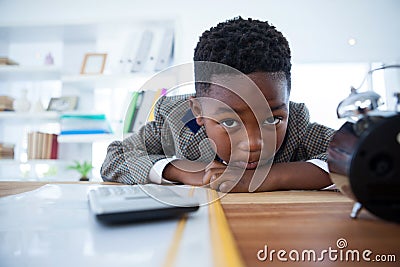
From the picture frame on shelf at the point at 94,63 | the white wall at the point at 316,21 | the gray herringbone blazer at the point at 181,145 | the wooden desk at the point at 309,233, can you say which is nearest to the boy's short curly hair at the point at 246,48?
the gray herringbone blazer at the point at 181,145

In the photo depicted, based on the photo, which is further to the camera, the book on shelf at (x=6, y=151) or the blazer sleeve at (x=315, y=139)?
the book on shelf at (x=6, y=151)

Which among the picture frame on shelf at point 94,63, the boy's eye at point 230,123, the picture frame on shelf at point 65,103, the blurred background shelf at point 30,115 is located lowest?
the boy's eye at point 230,123

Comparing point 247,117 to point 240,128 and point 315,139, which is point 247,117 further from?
point 315,139

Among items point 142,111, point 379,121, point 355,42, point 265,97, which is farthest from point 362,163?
A: point 355,42

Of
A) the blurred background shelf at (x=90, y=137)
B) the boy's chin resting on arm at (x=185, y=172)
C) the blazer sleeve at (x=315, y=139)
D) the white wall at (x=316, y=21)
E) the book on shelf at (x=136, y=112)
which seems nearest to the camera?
the boy's chin resting on arm at (x=185, y=172)

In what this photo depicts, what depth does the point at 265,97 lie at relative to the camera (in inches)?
19.3

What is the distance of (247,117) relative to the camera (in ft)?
A: 1.55

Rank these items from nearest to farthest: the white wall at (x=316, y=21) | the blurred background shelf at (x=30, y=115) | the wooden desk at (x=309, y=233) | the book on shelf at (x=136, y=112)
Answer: the wooden desk at (x=309, y=233)
the book on shelf at (x=136, y=112)
the blurred background shelf at (x=30, y=115)
the white wall at (x=316, y=21)

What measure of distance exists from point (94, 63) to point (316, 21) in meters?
1.40

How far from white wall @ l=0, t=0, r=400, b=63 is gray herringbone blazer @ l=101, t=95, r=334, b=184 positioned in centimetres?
127

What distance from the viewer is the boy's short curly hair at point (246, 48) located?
0.53m

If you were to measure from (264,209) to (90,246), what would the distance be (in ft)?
0.58

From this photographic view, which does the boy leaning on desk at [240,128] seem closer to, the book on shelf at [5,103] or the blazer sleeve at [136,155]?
the blazer sleeve at [136,155]

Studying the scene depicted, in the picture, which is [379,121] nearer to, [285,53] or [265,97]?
[265,97]
